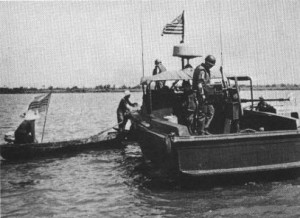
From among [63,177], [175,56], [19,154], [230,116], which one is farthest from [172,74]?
[19,154]

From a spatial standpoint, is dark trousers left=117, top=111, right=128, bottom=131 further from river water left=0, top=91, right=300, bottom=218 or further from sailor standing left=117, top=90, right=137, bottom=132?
river water left=0, top=91, right=300, bottom=218

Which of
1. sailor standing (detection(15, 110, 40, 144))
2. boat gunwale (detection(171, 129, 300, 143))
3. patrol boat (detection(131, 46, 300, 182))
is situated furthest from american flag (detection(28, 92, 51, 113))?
boat gunwale (detection(171, 129, 300, 143))

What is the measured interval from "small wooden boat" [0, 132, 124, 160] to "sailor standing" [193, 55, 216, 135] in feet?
16.8

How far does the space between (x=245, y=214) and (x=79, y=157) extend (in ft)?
22.5

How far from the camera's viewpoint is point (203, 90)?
24.2ft

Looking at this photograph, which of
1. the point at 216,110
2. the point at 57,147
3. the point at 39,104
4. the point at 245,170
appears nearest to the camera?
the point at 245,170

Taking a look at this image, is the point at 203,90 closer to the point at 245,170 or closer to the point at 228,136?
the point at 228,136

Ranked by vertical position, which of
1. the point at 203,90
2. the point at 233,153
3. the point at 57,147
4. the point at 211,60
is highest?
the point at 211,60

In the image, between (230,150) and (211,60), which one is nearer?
(230,150)

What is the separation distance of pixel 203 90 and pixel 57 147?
5464mm

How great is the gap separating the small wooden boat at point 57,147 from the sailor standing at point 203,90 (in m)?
5.13

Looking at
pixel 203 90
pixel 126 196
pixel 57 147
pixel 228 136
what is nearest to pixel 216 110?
pixel 203 90

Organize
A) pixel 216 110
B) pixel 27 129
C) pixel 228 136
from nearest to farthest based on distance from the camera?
pixel 228 136, pixel 216 110, pixel 27 129

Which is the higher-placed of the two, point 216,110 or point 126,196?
point 216,110
